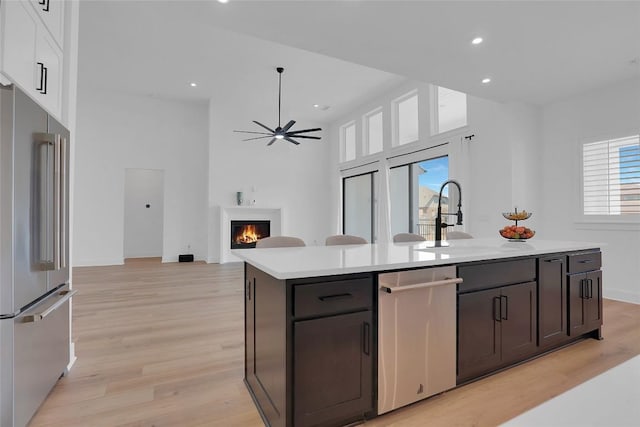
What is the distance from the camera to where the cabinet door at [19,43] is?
4.94ft

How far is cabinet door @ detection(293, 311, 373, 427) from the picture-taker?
1386mm

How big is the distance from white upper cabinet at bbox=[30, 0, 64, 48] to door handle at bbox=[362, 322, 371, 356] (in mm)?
2575

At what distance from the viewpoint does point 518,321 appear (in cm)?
215

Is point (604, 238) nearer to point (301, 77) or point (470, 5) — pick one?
point (470, 5)

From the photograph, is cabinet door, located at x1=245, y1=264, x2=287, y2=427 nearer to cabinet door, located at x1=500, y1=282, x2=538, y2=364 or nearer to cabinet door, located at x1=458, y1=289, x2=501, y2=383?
cabinet door, located at x1=458, y1=289, x2=501, y2=383

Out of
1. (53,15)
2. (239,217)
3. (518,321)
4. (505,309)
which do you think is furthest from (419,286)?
(239,217)

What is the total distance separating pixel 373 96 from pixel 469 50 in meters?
3.77

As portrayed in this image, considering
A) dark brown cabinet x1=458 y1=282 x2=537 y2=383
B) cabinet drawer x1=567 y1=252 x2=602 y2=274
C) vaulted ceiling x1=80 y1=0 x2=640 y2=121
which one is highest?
vaulted ceiling x1=80 y1=0 x2=640 y2=121

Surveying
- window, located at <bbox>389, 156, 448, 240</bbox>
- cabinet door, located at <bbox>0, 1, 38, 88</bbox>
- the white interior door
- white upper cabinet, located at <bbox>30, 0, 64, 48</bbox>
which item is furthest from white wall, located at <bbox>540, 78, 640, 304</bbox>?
the white interior door

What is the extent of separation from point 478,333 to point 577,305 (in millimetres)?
1263

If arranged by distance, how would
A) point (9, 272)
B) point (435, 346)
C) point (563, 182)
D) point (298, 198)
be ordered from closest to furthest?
point (9, 272) < point (435, 346) < point (563, 182) < point (298, 198)

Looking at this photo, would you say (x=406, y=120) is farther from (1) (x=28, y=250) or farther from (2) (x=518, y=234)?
(1) (x=28, y=250)

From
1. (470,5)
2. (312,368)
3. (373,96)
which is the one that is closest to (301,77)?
(373,96)

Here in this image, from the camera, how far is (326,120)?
860 cm
